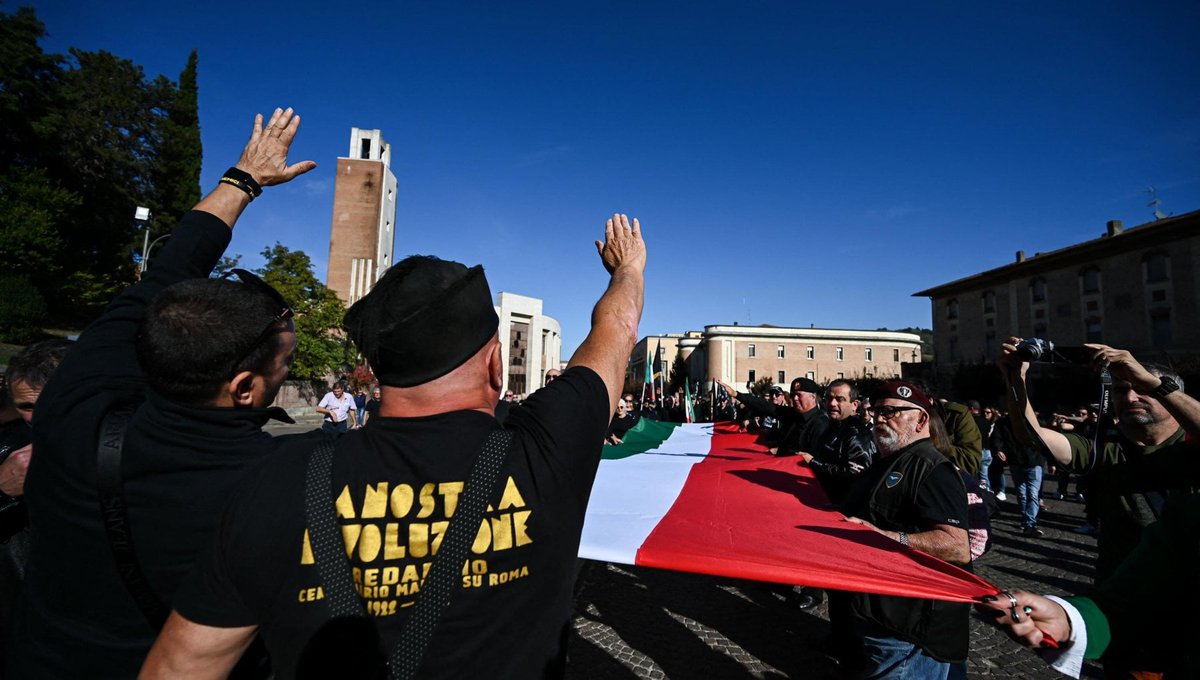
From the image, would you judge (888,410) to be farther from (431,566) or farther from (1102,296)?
(1102,296)

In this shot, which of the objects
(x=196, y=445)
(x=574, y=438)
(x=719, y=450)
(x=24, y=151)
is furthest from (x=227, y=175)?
(x=24, y=151)

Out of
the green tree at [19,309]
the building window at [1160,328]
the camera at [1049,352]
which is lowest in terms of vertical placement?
the camera at [1049,352]

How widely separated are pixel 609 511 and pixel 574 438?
259cm

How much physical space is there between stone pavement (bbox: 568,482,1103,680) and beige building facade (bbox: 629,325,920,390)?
60021mm

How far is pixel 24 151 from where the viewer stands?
98.7 ft

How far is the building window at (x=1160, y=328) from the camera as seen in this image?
3375 centimetres

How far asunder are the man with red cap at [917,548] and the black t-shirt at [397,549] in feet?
7.72

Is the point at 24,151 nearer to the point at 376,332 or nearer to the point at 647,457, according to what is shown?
the point at 647,457

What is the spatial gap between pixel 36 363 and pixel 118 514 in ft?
6.05

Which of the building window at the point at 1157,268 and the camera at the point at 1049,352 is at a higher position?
the building window at the point at 1157,268

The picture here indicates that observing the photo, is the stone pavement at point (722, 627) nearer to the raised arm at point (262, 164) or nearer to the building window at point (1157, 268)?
the raised arm at point (262, 164)

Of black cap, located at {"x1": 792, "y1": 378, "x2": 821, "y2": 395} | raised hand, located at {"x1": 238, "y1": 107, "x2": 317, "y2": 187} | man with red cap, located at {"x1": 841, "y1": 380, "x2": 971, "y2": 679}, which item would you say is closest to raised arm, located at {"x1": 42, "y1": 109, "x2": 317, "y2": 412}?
raised hand, located at {"x1": 238, "y1": 107, "x2": 317, "y2": 187}

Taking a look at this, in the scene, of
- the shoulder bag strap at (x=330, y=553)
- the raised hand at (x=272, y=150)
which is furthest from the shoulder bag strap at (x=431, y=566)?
the raised hand at (x=272, y=150)

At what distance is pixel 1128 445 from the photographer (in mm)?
3266
